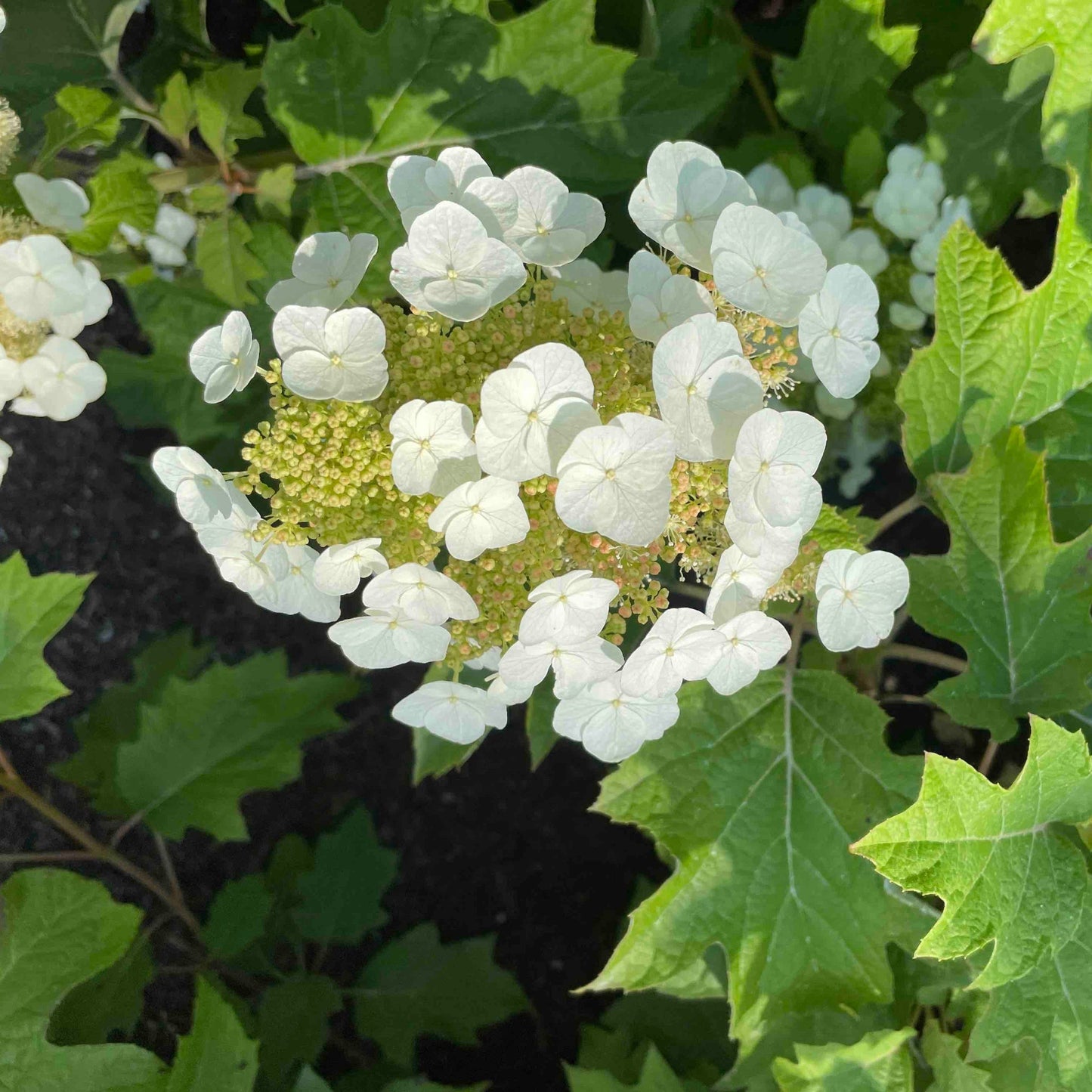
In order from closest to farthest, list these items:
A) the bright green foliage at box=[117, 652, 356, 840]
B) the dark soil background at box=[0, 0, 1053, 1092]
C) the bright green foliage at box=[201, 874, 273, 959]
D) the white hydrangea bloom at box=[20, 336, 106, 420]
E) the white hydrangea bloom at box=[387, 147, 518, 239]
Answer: the white hydrangea bloom at box=[387, 147, 518, 239]
the white hydrangea bloom at box=[20, 336, 106, 420]
the bright green foliage at box=[117, 652, 356, 840]
the bright green foliage at box=[201, 874, 273, 959]
the dark soil background at box=[0, 0, 1053, 1092]

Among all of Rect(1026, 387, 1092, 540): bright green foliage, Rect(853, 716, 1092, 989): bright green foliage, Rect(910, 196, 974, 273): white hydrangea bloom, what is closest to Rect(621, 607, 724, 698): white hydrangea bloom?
Rect(853, 716, 1092, 989): bright green foliage

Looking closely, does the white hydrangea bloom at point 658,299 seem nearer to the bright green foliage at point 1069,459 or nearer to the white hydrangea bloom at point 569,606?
the white hydrangea bloom at point 569,606

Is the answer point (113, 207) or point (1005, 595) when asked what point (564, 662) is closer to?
point (1005, 595)

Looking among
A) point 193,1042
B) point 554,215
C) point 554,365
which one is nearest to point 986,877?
point 554,365

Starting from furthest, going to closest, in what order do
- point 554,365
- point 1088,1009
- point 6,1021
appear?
point 6,1021, point 1088,1009, point 554,365

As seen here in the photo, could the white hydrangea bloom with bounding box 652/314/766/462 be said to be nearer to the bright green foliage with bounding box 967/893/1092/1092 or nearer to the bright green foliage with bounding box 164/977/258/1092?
the bright green foliage with bounding box 967/893/1092/1092

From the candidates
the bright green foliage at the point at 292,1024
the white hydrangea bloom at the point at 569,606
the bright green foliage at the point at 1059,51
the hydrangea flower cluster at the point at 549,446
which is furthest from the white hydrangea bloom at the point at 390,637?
the bright green foliage at the point at 292,1024

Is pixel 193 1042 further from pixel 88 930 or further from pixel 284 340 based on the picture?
pixel 284 340
